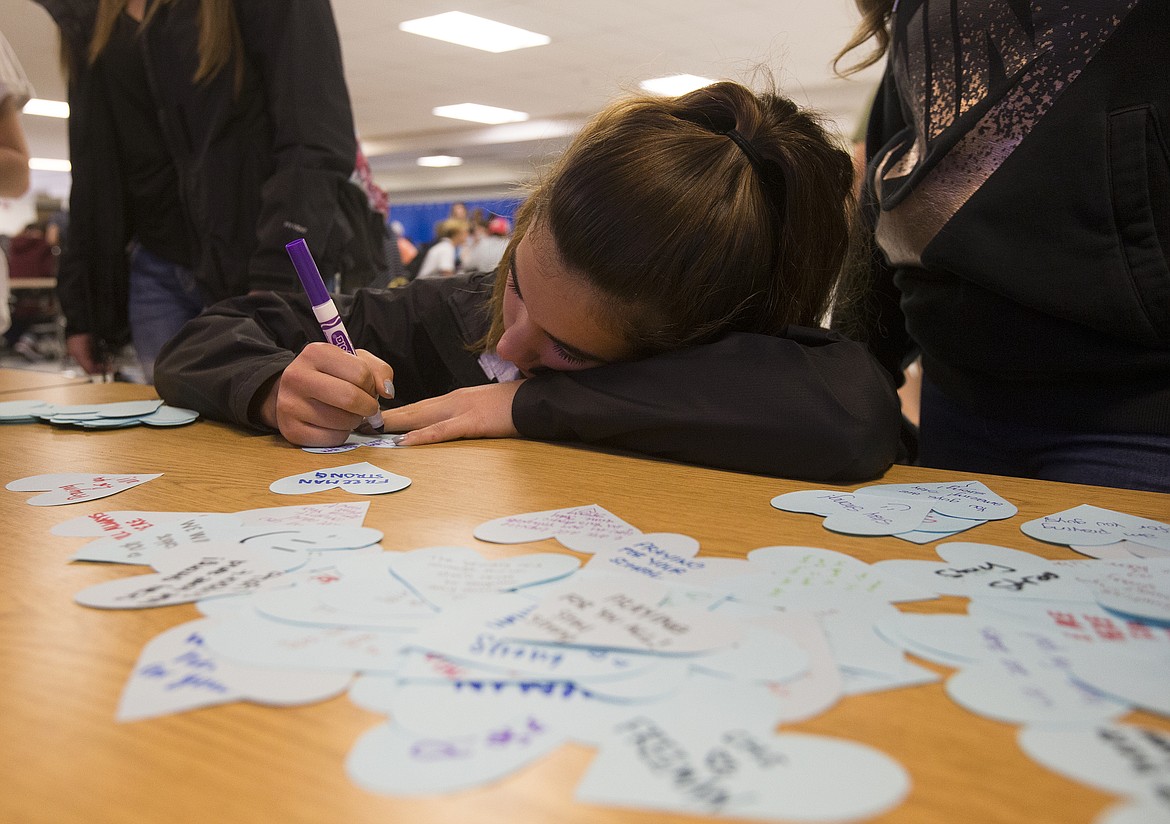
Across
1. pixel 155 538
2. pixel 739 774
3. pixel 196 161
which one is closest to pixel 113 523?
pixel 155 538

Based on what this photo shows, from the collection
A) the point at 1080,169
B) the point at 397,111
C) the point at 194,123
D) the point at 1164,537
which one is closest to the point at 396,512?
the point at 1164,537

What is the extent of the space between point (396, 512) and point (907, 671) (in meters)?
0.39

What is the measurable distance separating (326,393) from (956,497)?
588mm

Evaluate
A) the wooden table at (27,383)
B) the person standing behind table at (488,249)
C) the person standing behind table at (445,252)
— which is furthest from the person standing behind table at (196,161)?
the person standing behind table at (445,252)

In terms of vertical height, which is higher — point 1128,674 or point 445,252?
point 445,252

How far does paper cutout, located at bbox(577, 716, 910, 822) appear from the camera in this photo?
0.93ft

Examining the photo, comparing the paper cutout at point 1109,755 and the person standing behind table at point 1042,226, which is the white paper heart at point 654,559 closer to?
the paper cutout at point 1109,755

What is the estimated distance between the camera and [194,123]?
1.51m

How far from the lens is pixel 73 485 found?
71 cm

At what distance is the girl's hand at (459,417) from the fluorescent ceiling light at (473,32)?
18.2ft

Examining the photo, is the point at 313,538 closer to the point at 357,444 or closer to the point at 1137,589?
the point at 357,444

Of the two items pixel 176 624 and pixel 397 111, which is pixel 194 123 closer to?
pixel 176 624

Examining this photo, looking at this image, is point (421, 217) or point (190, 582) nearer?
point (190, 582)

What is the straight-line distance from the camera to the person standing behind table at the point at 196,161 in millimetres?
1436
